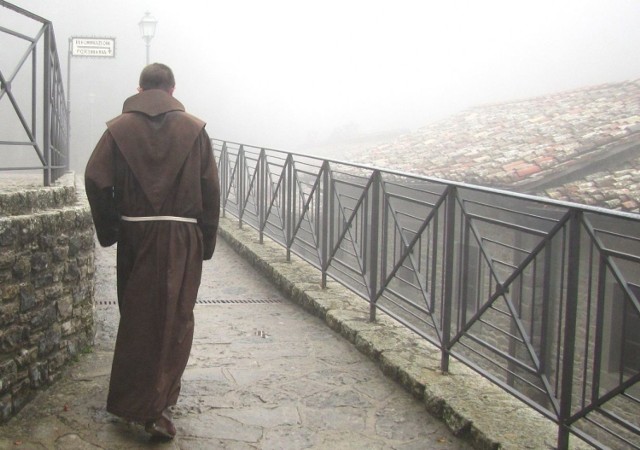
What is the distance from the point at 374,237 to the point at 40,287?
221 cm

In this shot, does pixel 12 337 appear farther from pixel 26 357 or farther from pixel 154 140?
pixel 154 140

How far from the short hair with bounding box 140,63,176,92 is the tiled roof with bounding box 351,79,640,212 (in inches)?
328

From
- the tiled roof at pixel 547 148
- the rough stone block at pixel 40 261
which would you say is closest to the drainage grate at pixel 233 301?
the rough stone block at pixel 40 261

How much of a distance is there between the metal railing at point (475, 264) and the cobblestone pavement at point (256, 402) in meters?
0.44

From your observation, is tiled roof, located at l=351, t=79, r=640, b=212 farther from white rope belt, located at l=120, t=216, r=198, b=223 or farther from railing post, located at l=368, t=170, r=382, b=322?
white rope belt, located at l=120, t=216, r=198, b=223

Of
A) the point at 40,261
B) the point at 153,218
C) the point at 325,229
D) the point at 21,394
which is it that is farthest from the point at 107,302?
the point at 153,218

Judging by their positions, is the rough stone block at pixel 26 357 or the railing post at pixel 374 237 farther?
the railing post at pixel 374 237

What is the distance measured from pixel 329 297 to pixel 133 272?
262cm

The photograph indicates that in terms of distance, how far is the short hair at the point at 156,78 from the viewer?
3504 millimetres

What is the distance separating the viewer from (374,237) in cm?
506

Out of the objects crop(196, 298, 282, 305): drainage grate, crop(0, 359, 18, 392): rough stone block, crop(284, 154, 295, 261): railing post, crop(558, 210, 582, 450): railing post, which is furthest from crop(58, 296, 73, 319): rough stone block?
crop(284, 154, 295, 261): railing post

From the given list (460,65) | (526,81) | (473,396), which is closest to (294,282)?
(473,396)

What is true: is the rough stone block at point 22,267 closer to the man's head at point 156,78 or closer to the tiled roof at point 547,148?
the man's head at point 156,78

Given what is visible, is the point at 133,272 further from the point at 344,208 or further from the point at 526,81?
the point at 526,81
